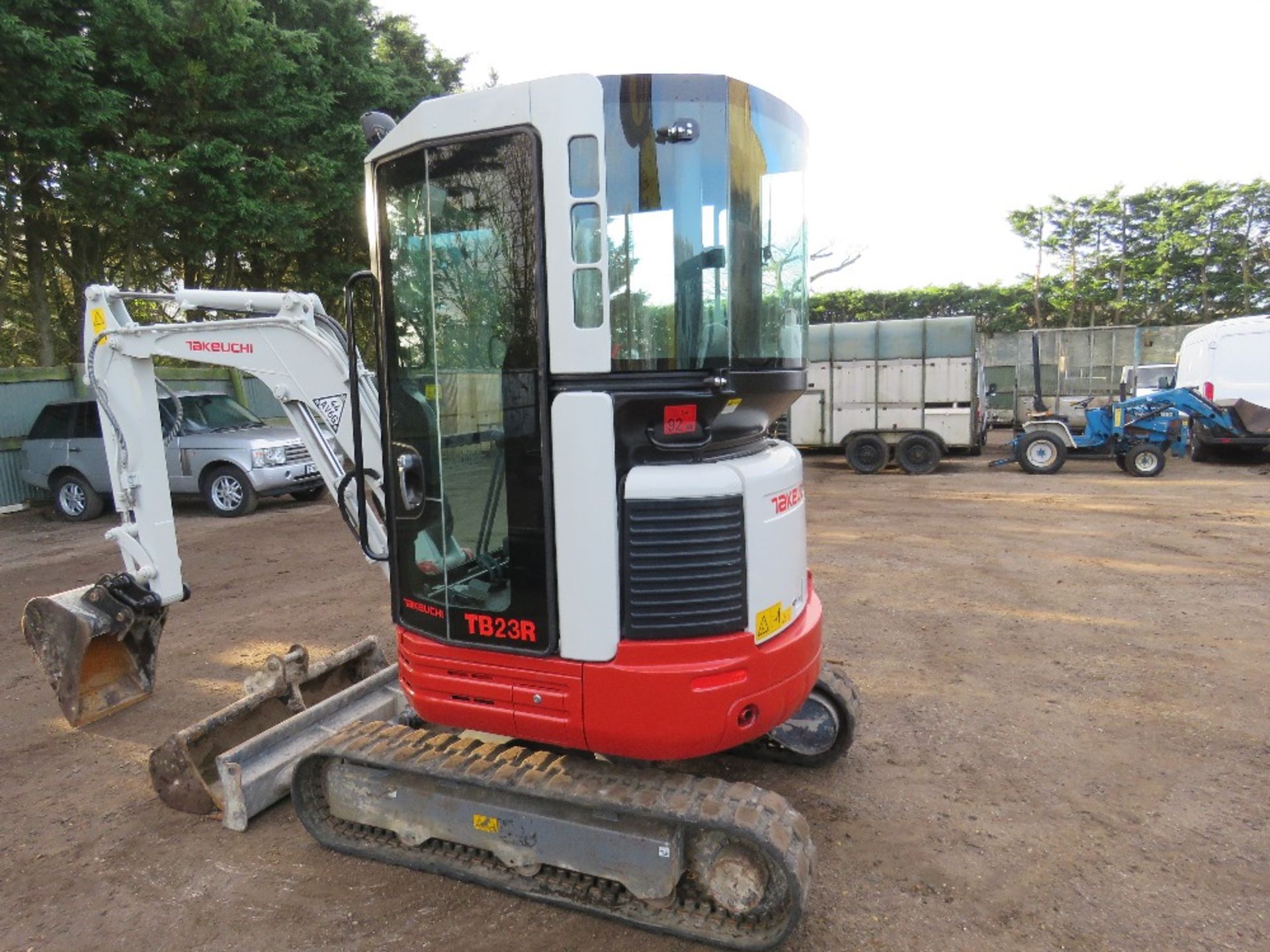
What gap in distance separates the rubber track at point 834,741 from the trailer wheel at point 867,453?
463 inches

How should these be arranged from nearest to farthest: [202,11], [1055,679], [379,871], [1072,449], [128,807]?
[379,871]
[128,807]
[1055,679]
[202,11]
[1072,449]

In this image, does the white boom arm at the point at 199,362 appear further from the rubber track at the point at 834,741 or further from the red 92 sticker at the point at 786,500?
the rubber track at the point at 834,741

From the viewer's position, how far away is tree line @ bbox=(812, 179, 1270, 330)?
29.0m

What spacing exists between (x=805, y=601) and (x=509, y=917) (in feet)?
5.63

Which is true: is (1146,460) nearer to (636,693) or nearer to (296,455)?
(296,455)

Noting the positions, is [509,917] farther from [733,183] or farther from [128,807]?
[733,183]

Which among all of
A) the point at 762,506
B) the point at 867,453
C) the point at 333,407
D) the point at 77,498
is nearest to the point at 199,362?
the point at 333,407

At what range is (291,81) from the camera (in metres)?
13.6

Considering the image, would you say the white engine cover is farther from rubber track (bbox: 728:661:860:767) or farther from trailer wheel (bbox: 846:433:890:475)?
trailer wheel (bbox: 846:433:890:475)

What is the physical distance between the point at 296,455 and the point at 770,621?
419 inches

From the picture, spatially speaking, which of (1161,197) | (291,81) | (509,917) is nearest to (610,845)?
(509,917)

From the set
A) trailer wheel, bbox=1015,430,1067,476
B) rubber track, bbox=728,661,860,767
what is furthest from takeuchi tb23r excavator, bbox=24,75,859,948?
trailer wheel, bbox=1015,430,1067,476

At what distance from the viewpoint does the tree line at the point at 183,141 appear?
1089 centimetres

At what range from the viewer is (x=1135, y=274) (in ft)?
98.6
